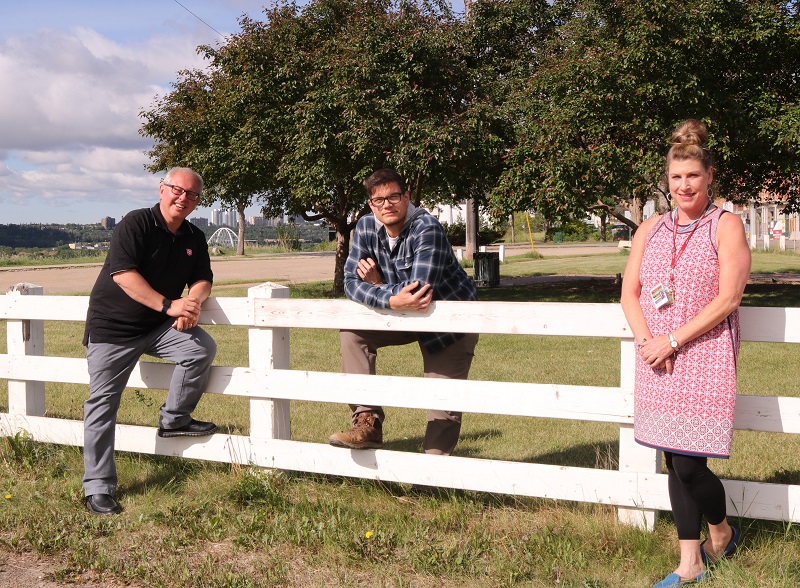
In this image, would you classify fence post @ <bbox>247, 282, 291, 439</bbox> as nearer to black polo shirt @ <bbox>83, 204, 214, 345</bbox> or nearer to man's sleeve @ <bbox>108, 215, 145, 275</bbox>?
black polo shirt @ <bbox>83, 204, 214, 345</bbox>

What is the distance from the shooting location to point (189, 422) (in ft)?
16.8

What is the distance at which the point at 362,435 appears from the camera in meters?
4.63

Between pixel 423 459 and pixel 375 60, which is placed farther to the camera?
pixel 375 60

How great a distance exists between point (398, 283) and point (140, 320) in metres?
1.47

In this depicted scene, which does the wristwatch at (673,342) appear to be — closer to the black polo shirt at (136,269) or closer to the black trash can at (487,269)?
the black polo shirt at (136,269)

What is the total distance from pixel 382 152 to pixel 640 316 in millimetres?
13836

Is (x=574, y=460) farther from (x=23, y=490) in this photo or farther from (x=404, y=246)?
(x=23, y=490)

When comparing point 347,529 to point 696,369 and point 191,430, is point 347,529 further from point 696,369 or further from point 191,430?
point 696,369

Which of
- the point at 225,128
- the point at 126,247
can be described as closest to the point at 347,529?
the point at 126,247

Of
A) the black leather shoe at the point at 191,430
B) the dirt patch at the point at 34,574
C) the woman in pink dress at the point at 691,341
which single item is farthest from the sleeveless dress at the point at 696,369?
the black leather shoe at the point at 191,430

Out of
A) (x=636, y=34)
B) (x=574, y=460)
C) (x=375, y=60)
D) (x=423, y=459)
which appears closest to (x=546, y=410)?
(x=423, y=459)

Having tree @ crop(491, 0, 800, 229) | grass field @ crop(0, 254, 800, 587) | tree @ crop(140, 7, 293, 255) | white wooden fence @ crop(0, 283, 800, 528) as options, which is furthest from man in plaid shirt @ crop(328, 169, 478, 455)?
tree @ crop(140, 7, 293, 255)

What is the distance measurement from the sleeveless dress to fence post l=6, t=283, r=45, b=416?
4058 mm

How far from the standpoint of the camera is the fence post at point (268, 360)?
194 inches
